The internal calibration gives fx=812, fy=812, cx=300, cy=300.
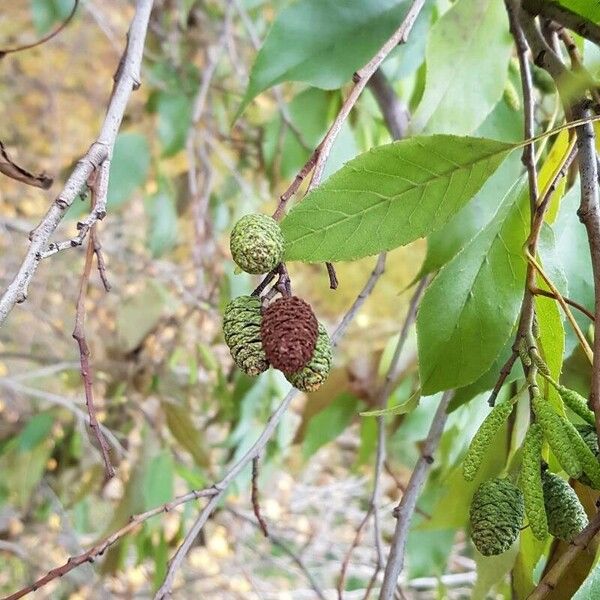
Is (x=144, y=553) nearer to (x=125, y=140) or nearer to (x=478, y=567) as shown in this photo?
(x=125, y=140)

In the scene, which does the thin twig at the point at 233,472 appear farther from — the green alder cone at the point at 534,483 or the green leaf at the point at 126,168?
the green leaf at the point at 126,168

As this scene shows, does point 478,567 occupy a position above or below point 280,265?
below

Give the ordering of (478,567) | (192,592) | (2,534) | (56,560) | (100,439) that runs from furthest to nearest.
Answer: (192,592) < (56,560) < (2,534) < (478,567) < (100,439)

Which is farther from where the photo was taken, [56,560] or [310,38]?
[56,560]

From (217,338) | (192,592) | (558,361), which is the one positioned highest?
(217,338)

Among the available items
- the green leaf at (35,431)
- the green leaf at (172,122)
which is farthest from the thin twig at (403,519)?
the green leaf at (35,431)

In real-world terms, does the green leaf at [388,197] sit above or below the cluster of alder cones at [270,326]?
above

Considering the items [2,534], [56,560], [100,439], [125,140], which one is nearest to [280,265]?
[100,439]

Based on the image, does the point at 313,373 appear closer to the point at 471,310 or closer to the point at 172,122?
the point at 471,310
